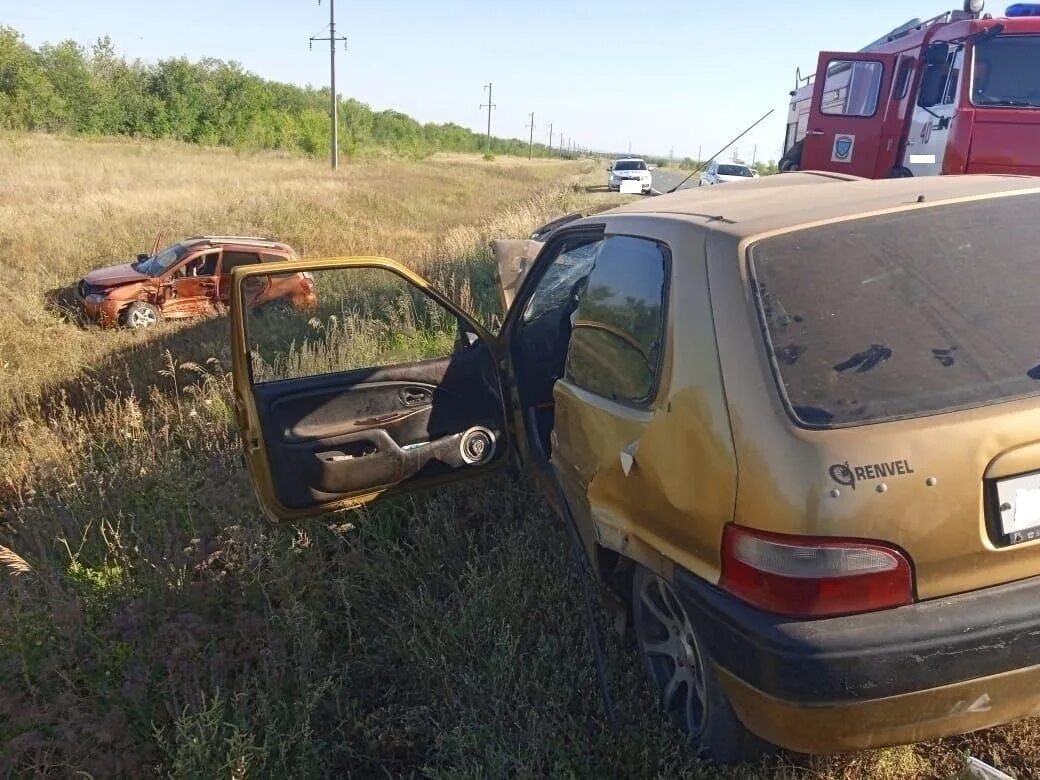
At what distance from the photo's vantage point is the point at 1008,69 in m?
6.98

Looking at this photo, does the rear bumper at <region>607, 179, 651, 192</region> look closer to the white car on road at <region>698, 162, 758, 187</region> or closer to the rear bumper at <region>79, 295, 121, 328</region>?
the white car on road at <region>698, 162, 758, 187</region>

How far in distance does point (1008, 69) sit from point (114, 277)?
37.6 feet

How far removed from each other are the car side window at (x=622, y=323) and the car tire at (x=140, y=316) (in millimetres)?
9713

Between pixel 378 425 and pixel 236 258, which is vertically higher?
pixel 378 425

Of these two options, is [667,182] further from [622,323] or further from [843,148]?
[622,323]

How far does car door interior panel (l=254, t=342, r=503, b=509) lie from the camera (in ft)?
10.5

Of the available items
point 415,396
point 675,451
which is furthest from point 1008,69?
point 675,451

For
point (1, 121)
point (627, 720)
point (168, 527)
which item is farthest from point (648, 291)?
point (1, 121)

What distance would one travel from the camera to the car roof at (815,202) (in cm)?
204

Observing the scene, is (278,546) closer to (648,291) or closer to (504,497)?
(504,497)

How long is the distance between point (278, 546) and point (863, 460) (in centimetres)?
282

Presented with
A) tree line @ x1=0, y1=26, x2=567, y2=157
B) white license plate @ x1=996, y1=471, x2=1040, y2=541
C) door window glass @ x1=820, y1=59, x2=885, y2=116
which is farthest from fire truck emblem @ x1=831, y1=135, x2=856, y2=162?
tree line @ x1=0, y1=26, x2=567, y2=157

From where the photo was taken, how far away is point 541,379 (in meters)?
3.57

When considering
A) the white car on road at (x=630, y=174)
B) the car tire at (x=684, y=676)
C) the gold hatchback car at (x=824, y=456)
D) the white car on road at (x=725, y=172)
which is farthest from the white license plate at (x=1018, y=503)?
the white car on road at (x=630, y=174)
